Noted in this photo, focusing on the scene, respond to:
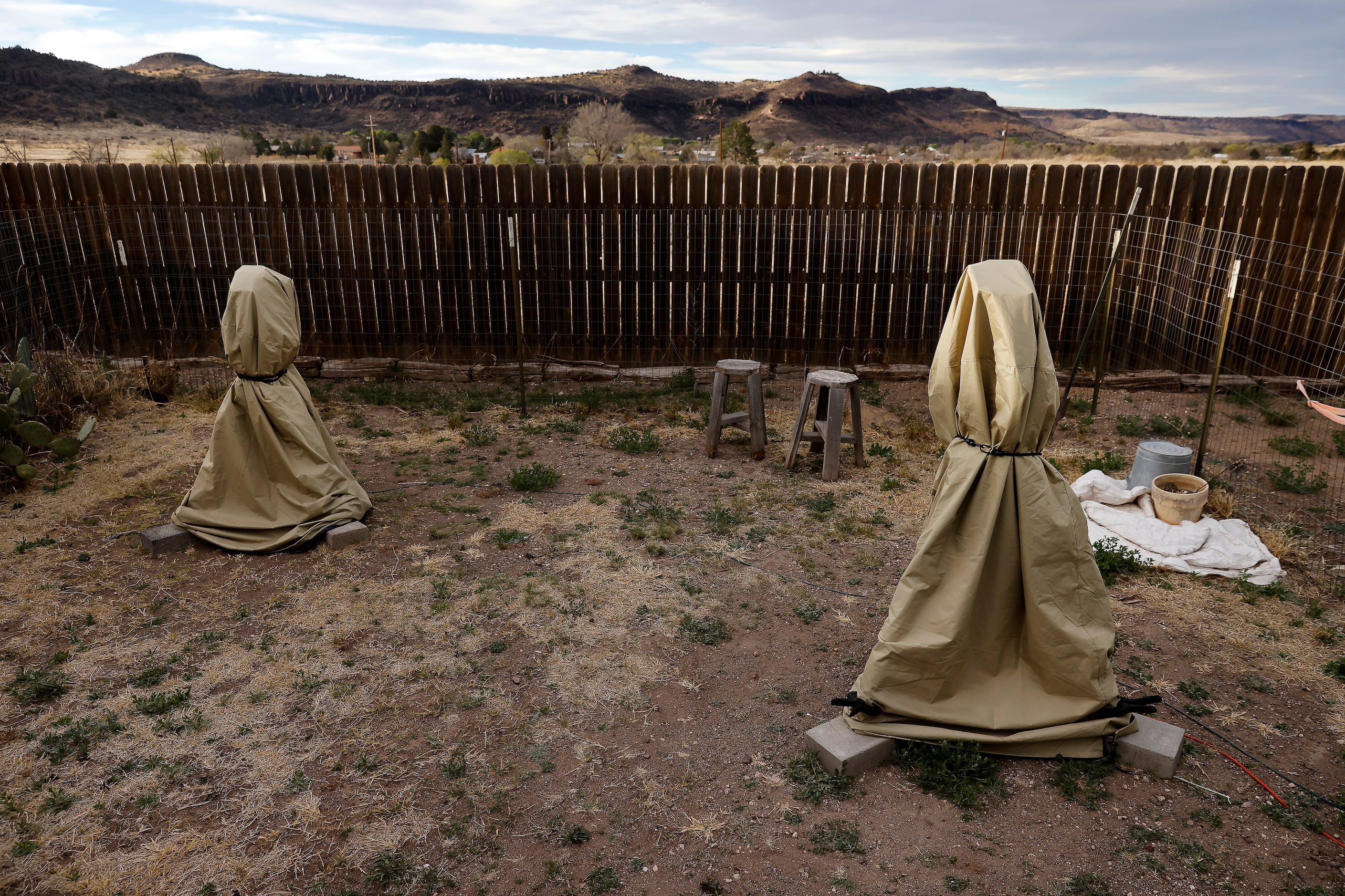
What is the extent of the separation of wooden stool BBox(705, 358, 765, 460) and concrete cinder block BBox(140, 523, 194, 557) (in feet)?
13.1

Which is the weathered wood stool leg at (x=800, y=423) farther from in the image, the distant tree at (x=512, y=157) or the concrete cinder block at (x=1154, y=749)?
the distant tree at (x=512, y=157)

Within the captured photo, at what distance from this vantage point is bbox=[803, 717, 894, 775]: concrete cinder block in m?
3.28

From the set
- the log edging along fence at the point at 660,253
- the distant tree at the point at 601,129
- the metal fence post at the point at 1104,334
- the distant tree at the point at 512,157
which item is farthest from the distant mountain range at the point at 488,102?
the metal fence post at the point at 1104,334

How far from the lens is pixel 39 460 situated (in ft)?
22.1

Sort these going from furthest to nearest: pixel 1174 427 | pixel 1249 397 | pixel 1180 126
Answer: pixel 1180 126
pixel 1249 397
pixel 1174 427

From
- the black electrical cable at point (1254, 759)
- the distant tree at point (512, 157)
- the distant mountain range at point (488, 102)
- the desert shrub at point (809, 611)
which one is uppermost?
the distant mountain range at point (488, 102)

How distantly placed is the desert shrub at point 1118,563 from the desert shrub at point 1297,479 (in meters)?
2.09

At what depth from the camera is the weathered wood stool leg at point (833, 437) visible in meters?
6.45

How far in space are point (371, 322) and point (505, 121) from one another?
45937 millimetres

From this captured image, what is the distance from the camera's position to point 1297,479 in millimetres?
6332

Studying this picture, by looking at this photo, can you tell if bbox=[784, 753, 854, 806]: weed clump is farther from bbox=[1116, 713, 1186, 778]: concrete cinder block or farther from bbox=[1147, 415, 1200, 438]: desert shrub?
bbox=[1147, 415, 1200, 438]: desert shrub

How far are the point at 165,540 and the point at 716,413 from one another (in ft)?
13.9

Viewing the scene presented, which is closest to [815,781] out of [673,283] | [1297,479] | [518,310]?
[1297,479]

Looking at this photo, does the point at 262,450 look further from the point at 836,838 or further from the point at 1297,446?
the point at 1297,446
